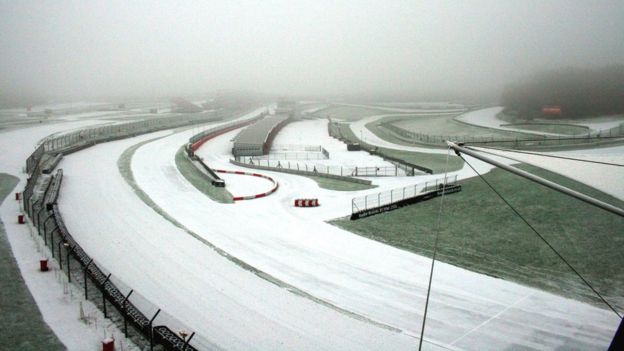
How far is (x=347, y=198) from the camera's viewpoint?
33.3 metres

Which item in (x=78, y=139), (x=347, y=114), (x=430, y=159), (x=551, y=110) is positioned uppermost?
(x=551, y=110)

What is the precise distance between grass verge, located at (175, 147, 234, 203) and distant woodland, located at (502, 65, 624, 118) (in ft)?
188

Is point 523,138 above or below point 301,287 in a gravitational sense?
above

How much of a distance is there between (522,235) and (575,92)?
206 ft

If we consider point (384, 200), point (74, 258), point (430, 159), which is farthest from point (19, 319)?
point (430, 159)

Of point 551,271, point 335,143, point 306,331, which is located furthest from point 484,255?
point 335,143

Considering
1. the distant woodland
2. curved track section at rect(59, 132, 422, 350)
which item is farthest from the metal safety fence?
curved track section at rect(59, 132, 422, 350)

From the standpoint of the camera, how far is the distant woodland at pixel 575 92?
6531 centimetres

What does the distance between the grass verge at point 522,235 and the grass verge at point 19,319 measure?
15.3 metres

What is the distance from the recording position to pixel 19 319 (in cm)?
1473

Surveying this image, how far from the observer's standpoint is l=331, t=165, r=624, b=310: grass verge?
1820cm

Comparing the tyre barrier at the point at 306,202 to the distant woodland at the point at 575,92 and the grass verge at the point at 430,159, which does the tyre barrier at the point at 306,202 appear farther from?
the distant woodland at the point at 575,92

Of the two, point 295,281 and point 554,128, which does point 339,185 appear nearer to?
point 295,281

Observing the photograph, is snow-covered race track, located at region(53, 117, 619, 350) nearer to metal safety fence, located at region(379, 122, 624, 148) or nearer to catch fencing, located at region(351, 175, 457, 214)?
catch fencing, located at region(351, 175, 457, 214)
